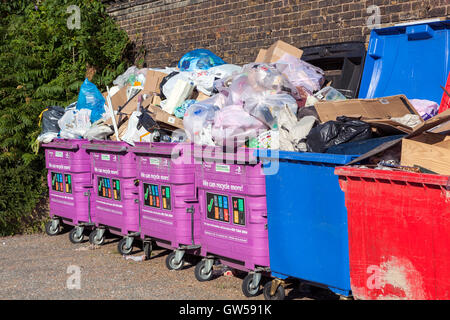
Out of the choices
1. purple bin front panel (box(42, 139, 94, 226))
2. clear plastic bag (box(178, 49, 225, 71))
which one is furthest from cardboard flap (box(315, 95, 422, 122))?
purple bin front panel (box(42, 139, 94, 226))

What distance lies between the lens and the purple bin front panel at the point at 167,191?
6.09 meters

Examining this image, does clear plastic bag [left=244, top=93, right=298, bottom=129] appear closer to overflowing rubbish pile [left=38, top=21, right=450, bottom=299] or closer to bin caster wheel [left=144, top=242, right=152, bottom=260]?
overflowing rubbish pile [left=38, top=21, right=450, bottom=299]

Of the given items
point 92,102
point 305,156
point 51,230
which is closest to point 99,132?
point 92,102

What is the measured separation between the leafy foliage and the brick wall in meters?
0.53

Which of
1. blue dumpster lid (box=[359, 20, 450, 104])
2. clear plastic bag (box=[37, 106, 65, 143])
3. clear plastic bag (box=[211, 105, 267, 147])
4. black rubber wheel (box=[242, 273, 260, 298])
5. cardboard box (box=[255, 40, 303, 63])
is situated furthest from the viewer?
clear plastic bag (box=[37, 106, 65, 143])

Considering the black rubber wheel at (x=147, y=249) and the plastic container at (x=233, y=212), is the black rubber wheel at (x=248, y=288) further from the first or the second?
the black rubber wheel at (x=147, y=249)

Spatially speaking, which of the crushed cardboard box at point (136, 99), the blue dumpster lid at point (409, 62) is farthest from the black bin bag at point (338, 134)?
the crushed cardboard box at point (136, 99)

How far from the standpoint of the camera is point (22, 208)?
8695mm

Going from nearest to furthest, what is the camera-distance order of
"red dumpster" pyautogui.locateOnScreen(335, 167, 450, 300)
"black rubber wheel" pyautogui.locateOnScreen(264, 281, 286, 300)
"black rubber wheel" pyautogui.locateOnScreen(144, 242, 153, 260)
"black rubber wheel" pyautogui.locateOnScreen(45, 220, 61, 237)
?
"red dumpster" pyautogui.locateOnScreen(335, 167, 450, 300) < "black rubber wheel" pyautogui.locateOnScreen(264, 281, 286, 300) < "black rubber wheel" pyautogui.locateOnScreen(144, 242, 153, 260) < "black rubber wheel" pyautogui.locateOnScreen(45, 220, 61, 237)

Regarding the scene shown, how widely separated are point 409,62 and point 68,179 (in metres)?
4.24

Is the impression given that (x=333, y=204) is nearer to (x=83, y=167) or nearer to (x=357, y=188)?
(x=357, y=188)

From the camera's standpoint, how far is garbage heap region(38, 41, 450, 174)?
4820mm

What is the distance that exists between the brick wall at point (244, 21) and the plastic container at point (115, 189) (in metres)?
2.81

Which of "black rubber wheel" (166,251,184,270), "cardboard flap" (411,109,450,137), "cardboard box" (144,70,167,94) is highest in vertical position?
"cardboard box" (144,70,167,94)
